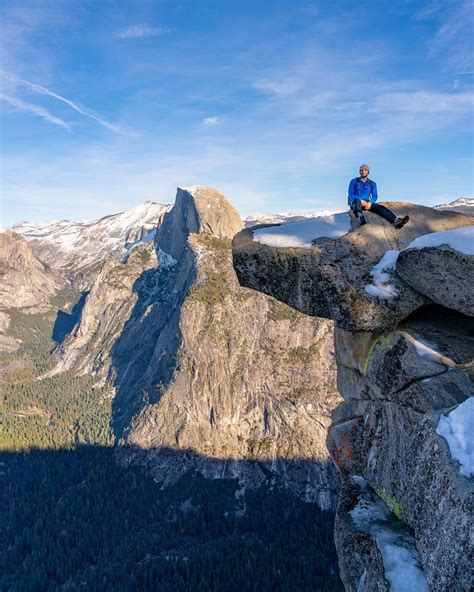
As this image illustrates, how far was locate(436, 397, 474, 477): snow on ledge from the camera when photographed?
10.8m

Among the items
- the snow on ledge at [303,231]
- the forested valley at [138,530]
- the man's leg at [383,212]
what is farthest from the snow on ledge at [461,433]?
the forested valley at [138,530]

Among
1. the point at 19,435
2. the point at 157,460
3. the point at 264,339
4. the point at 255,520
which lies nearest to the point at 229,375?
the point at 264,339

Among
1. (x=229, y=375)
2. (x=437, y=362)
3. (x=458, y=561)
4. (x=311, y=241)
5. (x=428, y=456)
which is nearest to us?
(x=458, y=561)

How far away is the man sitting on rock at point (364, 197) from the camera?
21.6m

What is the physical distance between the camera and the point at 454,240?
17.7 meters

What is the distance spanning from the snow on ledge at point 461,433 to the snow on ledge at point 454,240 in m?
7.36

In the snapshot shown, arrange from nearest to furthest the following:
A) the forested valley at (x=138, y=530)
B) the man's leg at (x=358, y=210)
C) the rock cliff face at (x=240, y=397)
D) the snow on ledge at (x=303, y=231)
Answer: the snow on ledge at (x=303, y=231) < the man's leg at (x=358, y=210) < the forested valley at (x=138, y=530) < the rock cliff face at (x=240, y=397)

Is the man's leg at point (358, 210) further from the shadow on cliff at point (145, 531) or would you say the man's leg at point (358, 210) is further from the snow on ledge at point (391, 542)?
the shadow on cliff at point (145, 531)

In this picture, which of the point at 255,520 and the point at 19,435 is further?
the point at 19,435

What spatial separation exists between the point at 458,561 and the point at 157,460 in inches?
6607

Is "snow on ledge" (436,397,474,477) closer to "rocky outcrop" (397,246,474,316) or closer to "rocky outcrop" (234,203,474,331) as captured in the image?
"rocky outcrop" (397,246,474,316)

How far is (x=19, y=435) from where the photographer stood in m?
184

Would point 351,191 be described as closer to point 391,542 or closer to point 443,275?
point 443,275

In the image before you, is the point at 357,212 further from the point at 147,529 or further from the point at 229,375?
the point at 229,375
